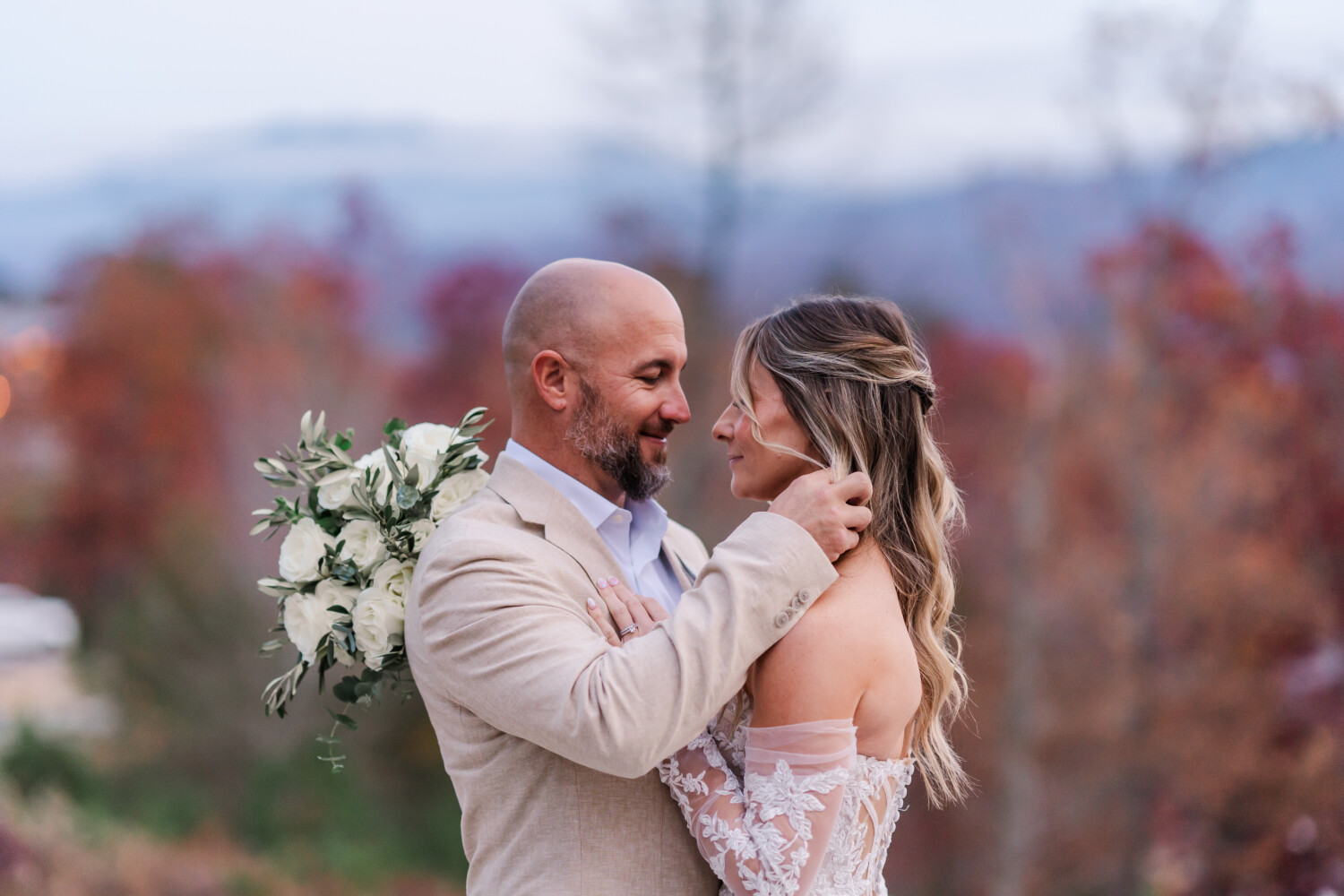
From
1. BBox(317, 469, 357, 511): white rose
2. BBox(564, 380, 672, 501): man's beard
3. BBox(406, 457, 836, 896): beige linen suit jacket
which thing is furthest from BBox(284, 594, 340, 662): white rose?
BBox(564, 380, 672, 501): man's beard

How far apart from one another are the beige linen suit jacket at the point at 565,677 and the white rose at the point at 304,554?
43 centimetres

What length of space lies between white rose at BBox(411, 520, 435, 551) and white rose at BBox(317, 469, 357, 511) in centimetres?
17

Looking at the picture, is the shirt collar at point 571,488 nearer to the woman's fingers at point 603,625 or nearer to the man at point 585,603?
the man at point 585,603

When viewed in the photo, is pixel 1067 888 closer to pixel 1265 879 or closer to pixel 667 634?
pixel 1265 879

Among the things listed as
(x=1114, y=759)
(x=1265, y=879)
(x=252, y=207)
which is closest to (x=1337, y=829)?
(x=1265, y=879)

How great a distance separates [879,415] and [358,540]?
1338 millimetres

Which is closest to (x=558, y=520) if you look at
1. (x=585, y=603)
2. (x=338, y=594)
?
(x=585, y=603)

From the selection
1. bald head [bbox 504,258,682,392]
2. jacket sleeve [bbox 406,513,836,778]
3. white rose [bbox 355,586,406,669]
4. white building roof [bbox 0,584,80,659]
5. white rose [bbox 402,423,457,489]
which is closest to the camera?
jacket sleeve [bbox 406,513,836,778]

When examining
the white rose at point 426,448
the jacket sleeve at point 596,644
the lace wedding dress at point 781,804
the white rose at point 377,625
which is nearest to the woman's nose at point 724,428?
the jacket sleeve at point 596,644

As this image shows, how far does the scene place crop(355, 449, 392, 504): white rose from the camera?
3.13 m

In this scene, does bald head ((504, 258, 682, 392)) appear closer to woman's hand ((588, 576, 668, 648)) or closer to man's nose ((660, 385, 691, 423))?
man's nose ((660, 385, 691, 423))

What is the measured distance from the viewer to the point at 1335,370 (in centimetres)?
898

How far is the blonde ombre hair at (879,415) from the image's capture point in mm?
2750

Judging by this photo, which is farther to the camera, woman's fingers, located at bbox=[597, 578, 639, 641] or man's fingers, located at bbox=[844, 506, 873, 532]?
woman's fingers, located at bbox=[597, 578, 639, 641]
